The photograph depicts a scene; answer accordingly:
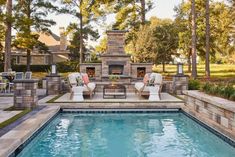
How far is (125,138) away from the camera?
23.8 ft

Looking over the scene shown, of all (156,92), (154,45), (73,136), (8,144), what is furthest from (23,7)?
(8,144)

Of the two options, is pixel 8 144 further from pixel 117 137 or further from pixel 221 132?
pixel 221 132

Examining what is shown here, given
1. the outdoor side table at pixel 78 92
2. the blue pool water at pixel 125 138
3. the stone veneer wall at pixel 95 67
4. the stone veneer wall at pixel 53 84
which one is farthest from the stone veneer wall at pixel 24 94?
the stone veneer wall at pixel 95 67

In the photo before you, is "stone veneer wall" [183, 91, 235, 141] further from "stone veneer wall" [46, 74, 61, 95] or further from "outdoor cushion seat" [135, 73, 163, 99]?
"stone veneer wall" [46, 74, 61, 95]

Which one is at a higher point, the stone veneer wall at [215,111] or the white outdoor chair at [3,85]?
the white outdoor chair at [3,85]

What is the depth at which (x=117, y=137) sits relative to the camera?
738cm

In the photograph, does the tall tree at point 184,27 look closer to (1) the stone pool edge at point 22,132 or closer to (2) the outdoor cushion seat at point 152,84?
(2) the outdoor cushion seat at point 152,84

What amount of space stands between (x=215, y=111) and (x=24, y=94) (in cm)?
586

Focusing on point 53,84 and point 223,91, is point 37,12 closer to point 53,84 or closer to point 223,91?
point 53,84

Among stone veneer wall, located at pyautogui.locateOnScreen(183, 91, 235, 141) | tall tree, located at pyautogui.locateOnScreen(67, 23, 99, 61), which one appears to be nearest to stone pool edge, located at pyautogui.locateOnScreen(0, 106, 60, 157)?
stone veneer wall, located at pyautogui.locateOnScreen(183, 91, 235, 141)

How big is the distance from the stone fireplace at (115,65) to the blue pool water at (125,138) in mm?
9306

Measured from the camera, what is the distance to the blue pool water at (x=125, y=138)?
6012 mm

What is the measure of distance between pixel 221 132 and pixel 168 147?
55.8 inches

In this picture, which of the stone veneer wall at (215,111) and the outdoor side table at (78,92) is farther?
the outdoor side table at (78,92)
